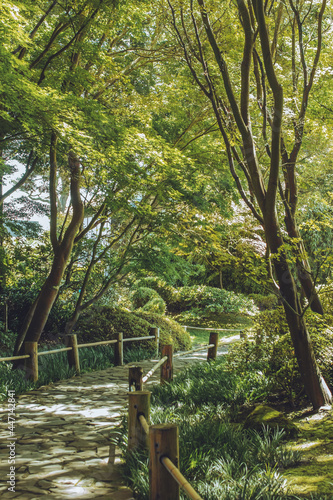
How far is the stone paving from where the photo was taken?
10.8ft

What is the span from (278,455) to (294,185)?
420cm

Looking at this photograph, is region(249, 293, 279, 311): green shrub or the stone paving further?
region(249, 293, 279, 311): green shrub

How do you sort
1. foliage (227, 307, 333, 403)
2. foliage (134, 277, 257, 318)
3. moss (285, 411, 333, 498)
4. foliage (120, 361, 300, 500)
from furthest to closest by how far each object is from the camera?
foliage (134, 277, 257, 318) → foliage (227, 307, 333, 403) → moss (285, 411, 333, 498) → foliage (120, 361, 300, 500)

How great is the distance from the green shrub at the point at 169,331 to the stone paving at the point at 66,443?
4163 millimetres

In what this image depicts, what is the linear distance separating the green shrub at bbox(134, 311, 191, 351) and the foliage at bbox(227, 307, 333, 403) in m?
5.25

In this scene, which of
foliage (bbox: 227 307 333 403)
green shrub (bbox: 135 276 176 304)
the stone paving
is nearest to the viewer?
the stone paving

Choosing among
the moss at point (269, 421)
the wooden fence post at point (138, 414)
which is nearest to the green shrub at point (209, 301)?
the moss at point (269, 421)

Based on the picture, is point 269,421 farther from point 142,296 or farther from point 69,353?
Answer: point 142,296

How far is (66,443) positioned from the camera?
432 cm

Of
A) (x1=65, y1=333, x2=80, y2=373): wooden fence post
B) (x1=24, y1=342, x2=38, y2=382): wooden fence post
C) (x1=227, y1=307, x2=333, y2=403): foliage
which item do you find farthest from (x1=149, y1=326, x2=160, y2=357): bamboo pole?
(x1=227, y1=307, x2=333, y2=403): foliage

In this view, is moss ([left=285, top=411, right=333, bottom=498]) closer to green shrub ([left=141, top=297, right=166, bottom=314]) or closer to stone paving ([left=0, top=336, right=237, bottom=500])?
stone paving ([left=0, top=336, right=237, bottom=500])

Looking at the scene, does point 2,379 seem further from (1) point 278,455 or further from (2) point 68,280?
(1) point 278,455

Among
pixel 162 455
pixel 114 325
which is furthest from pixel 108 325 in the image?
pixel 162 455

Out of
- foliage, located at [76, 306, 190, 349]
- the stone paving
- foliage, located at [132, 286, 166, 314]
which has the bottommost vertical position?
the stone paving
